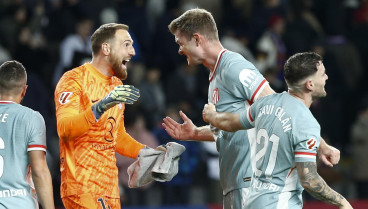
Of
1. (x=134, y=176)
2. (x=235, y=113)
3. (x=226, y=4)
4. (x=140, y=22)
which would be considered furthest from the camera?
(x=226, y=4)

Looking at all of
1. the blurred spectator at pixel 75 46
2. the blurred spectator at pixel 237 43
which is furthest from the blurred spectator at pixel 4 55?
the blurred spectator at pixel 237 43

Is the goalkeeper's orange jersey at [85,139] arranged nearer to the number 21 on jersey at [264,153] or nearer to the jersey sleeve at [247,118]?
the jersey sleeve at [247,118]

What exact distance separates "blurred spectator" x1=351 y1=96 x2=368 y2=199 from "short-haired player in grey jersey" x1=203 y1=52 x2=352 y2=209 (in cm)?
841

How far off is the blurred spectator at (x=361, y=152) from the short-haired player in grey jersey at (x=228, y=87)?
24.9ft

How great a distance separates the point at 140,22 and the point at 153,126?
2.50 metres

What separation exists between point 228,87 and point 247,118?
59 centimetres

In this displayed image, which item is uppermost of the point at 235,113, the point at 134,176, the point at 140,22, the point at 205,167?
the point at 140,22

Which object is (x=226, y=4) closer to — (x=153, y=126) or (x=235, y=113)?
(x=153, y=126)

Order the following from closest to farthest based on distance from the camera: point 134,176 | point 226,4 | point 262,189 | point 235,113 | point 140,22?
point 262,189 < point 235,113 < point 134,176 < point 140,22 < point 226,4

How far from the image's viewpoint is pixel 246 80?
23.5ft

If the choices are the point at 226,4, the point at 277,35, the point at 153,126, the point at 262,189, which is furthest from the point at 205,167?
the point at 262,189

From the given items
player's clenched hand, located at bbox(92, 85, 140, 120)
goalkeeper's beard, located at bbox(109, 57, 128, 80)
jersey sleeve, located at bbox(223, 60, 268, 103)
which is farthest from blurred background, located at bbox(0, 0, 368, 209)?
player's clenched hand, located at bbox(92, 85, 140, 120)

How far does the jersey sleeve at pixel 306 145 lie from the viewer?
6355 mm

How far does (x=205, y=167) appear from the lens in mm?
13945
